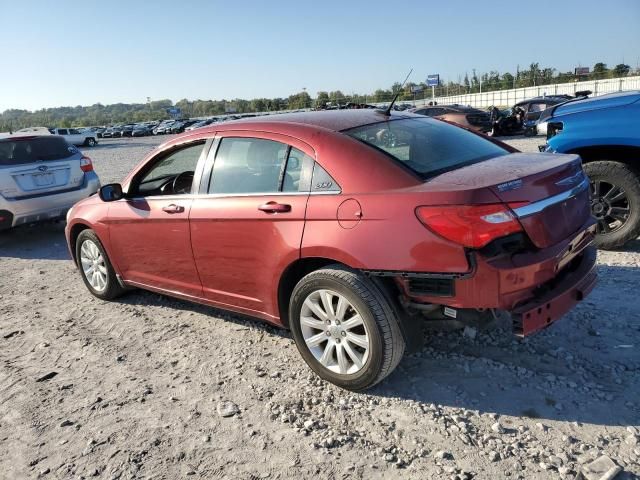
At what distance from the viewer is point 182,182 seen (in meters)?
4.54

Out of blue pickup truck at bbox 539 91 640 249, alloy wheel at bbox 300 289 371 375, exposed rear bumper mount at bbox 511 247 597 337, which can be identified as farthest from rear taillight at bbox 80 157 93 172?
exposed rear bumper mount at bbox 511 247 597 337

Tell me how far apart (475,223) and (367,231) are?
587 millimetres

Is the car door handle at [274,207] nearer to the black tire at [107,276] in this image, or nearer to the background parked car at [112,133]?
the black tire at [107,276]

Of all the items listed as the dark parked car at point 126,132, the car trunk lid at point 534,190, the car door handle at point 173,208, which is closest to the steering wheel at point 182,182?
the car door handle at point 173,208

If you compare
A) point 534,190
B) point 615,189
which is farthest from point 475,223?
point 615,189

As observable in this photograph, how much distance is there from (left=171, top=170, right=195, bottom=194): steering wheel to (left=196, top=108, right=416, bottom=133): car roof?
0.47 m

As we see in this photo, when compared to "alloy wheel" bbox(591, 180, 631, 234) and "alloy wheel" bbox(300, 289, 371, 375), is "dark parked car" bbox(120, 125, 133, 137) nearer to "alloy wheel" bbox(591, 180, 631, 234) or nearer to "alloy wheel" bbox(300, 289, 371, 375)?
"alloy wheel" bbox(591, 180, 631, 234)

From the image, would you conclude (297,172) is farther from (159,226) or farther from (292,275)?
(159,226)

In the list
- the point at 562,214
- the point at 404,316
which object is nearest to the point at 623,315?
the point at 562,214

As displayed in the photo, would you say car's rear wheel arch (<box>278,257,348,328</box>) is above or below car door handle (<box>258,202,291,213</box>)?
below

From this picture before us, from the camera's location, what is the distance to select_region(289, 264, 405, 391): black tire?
2926 mm

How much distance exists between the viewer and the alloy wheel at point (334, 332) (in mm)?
3088

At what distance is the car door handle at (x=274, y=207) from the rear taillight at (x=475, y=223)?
3.30 ft

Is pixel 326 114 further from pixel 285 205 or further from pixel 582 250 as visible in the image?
pixel 582 250
